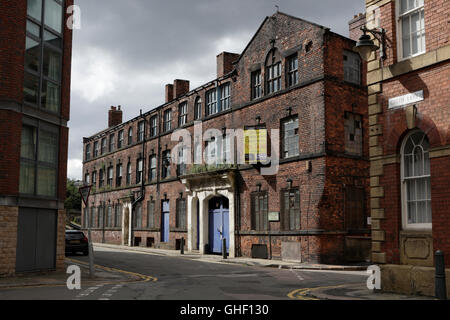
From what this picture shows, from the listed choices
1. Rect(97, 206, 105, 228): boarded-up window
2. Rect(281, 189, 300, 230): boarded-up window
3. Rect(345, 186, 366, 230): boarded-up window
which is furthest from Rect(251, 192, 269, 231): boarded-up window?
Rect(97, 206, 105, 228): boarded-up window

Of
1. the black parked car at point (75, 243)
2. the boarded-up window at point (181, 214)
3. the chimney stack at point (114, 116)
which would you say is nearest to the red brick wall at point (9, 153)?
the black parked car at point (75, 243)

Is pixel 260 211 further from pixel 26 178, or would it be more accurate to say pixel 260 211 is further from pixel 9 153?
pixel 9 153

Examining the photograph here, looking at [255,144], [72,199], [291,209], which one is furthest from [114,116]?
[291,209]

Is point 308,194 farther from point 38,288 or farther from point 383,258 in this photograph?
point 38,288

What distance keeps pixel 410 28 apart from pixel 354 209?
1206 cm

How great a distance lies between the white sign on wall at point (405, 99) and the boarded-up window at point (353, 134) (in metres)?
10.7

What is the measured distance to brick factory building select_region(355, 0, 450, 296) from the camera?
10.8 meters

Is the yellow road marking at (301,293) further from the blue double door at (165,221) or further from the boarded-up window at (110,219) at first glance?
the boarded-up window at (110,219)

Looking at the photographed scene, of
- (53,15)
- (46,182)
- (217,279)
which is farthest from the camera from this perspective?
(53,15)

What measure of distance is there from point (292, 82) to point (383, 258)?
13455 millimetres

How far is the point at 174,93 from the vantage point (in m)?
36.1

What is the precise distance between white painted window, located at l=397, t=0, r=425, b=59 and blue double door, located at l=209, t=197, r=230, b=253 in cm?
1684

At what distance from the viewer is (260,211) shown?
24.7 metres
